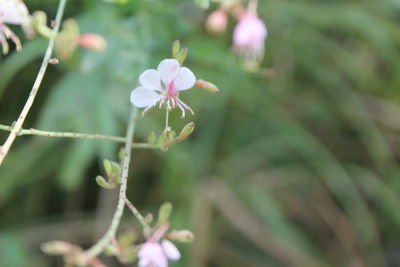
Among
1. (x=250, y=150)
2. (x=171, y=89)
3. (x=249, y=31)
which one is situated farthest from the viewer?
(x=250, y=150)

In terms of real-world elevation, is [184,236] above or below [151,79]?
below

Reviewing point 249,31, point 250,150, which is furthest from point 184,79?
point 250,150

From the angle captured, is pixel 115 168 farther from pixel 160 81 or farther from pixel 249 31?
pixel 249 31

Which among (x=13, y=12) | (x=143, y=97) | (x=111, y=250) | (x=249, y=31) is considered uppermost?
(x=249, y=31)

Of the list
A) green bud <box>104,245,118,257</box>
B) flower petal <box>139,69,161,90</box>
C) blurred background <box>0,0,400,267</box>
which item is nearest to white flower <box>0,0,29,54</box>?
flower petal <box>139,69,161,90</box>

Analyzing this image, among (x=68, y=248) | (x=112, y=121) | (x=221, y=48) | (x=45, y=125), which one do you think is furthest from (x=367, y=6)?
(x=68, y=248)

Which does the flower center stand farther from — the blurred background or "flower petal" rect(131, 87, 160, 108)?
the blurred background
